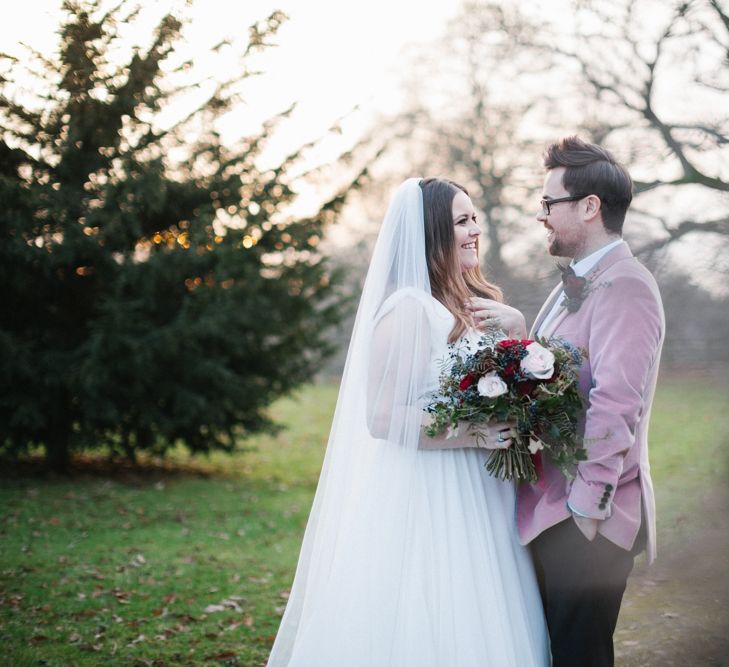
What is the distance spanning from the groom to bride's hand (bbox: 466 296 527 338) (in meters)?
0.15

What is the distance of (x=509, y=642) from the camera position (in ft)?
10.6

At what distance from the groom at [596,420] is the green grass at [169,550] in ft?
6.31

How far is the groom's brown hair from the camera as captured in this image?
10.9 feet

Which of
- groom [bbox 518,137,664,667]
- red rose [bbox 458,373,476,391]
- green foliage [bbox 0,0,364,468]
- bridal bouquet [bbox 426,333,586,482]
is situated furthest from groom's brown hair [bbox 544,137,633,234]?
Answer: green foliage [bbox 0,0,364,468]

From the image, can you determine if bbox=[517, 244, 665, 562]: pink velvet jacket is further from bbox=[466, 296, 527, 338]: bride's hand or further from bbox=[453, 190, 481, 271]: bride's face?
bbox=[453, 190, 481, 271]: bride's face

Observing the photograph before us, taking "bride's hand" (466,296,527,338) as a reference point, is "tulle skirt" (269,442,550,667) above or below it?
below

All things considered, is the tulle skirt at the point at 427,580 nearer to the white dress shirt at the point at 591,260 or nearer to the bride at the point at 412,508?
the bride at the point at 412,508

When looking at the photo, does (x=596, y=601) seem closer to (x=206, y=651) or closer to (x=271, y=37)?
(x=206, y=651)

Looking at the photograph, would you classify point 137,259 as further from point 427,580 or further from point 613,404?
point 613,404

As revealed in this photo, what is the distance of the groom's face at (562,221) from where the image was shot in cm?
339

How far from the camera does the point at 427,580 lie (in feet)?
10.8

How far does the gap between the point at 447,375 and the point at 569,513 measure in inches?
29.7

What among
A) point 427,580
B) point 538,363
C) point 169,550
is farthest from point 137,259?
point 538,363

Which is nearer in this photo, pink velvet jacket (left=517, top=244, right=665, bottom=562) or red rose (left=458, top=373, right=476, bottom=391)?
pink velvet jacket (left=517, top=244, right=665, bottom=562)
